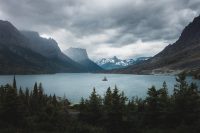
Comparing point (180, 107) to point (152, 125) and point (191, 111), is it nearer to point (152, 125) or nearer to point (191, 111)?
point (191, 111)

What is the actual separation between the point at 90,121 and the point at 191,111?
75.9ft

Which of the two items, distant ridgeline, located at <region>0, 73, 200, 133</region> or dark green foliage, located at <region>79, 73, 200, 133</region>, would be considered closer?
dark green foliage, located at <region>79, 73, 200, 133</region>

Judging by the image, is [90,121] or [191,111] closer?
[191,111]

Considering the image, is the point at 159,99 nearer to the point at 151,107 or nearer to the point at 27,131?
the point at 151,107

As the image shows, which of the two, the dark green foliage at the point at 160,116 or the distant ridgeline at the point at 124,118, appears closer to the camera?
the dark green foliage at the point at 160,116

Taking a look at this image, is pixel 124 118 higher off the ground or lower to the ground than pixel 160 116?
higher

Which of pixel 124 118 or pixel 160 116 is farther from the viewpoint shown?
pixel 160 116

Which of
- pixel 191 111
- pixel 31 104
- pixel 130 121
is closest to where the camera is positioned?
pixel 130 121

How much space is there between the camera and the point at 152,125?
47.4m

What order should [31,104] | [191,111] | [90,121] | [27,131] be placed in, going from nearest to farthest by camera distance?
[27,131]
[191,111]
[90,121]
[31,104]

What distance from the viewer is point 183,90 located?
4944 cm

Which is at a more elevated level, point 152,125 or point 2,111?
point 2,111

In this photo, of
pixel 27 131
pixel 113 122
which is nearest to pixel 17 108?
pixel 27 131

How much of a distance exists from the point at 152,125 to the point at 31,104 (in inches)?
2839
